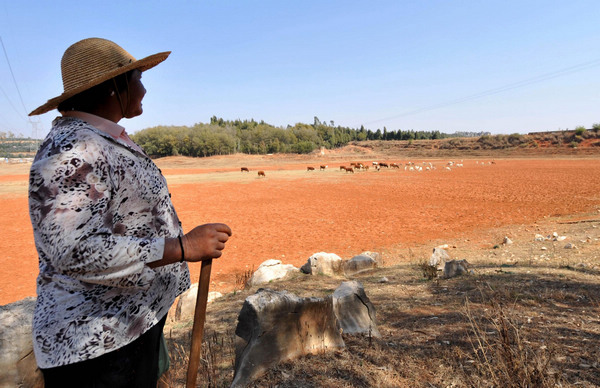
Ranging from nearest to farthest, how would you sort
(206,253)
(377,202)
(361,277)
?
(206,253), (361,277), (377,202)

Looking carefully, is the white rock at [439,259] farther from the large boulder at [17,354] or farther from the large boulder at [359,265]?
the large boulder at [17,354]

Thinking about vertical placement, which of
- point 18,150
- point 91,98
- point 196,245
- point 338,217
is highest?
point 18,150

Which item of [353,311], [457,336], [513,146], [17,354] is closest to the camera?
[17,354]

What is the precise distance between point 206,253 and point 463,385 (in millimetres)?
1979

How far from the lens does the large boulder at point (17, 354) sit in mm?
2168

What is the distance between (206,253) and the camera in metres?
1.39

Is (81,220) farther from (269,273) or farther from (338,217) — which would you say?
(338,217)

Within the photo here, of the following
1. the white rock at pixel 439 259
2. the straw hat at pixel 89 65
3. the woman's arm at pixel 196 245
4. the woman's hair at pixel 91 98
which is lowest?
the white rock at pixel 439 259

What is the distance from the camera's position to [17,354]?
7.21ft

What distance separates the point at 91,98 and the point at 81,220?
0.52 meters

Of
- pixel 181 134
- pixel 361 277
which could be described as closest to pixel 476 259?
pixel 361 277

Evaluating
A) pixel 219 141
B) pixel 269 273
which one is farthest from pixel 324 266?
pixel 219 141

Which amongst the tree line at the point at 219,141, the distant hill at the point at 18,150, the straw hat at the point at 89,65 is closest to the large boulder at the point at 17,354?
the straw hat at the point at 89,65

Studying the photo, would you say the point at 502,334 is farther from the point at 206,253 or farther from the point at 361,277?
the point at 361,277
